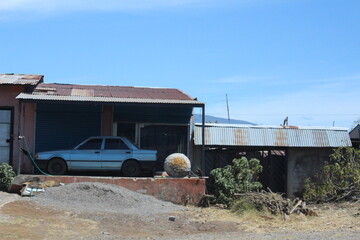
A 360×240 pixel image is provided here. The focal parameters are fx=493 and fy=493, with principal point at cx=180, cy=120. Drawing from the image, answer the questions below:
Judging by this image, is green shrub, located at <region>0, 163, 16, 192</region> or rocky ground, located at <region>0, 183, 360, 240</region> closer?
rocky ground, located at <region>0, 183, 360, 240</region>

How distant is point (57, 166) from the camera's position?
16156 mm

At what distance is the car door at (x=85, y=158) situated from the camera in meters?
16.1

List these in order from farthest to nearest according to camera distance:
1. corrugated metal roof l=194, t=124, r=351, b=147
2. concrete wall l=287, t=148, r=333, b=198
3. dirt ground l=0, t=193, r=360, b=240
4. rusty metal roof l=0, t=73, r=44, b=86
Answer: concrete wall l=287, t=148, r=333, b=198 → corrugated metal roof l=194, t=124, r=351, b=147 → rusty metal roof l=0, t=73, r=44, b=86 → dirt ground l=0, t=193, r=360, b=240

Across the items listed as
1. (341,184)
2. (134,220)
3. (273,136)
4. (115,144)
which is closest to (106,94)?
(115,144)

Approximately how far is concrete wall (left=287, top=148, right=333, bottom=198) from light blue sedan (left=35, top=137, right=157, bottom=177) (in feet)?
19.5

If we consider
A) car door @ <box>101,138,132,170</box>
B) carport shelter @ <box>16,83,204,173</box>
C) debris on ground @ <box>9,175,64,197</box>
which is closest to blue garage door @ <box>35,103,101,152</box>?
carport shelter @ <box>16,83,204,173</box>

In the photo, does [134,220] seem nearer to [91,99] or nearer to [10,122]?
[91,99]

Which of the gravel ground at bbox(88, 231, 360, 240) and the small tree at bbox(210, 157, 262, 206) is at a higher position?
the small tree at bbox(210, 157, 262, 206)

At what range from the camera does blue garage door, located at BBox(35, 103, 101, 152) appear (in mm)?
17625

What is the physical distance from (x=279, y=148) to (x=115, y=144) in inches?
264

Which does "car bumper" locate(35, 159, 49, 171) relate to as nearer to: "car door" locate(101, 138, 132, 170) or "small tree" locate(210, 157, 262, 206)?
"car door" locate(101, 138, 132, 170)

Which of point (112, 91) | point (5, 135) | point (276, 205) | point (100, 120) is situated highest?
point (112, 91)

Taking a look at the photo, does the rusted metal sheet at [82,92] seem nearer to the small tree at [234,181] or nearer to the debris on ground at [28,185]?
the debris on ground at [28,185]

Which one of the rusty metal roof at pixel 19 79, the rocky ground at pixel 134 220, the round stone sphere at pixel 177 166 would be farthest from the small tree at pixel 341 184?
the rusty metal roof at pixel 19 79
